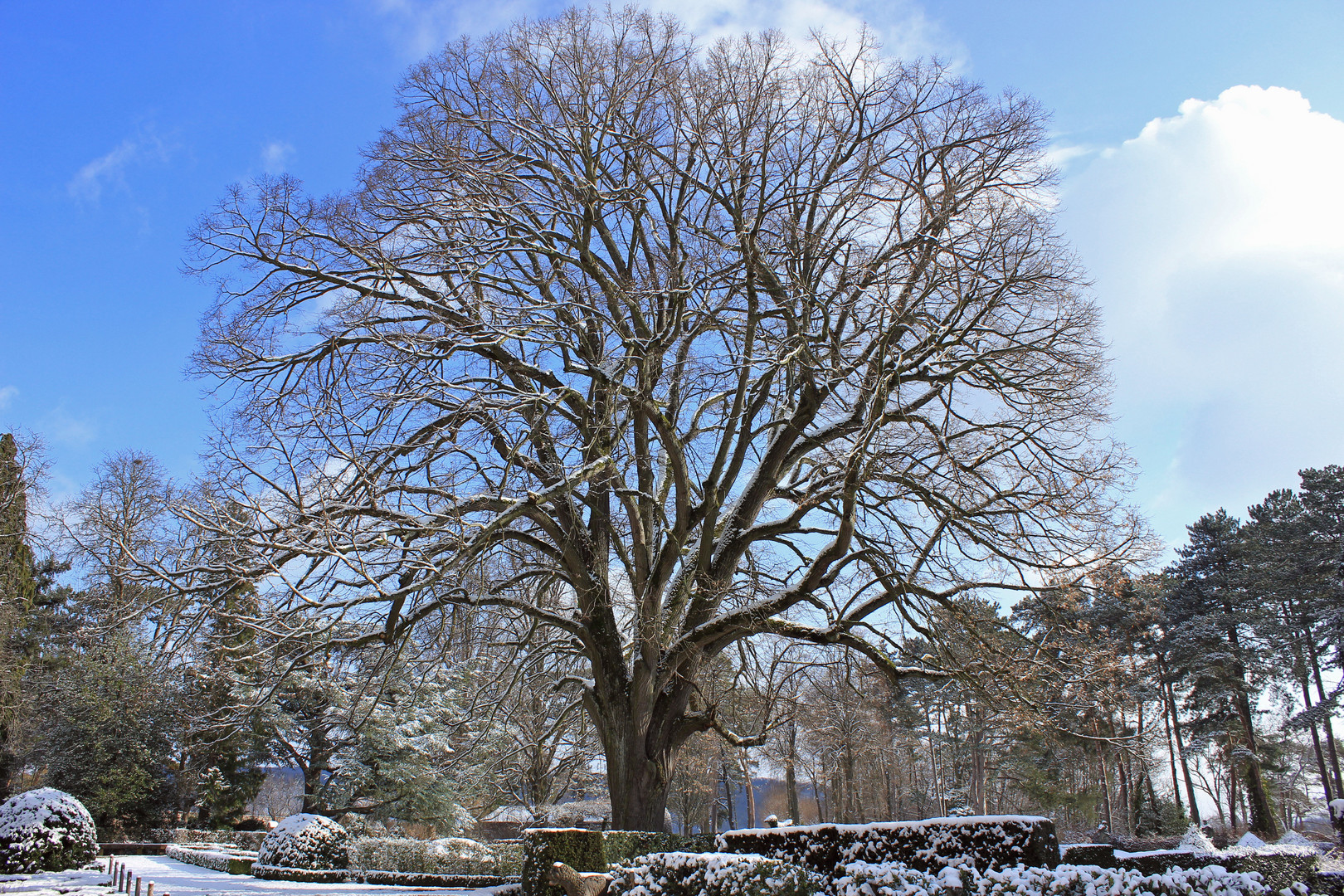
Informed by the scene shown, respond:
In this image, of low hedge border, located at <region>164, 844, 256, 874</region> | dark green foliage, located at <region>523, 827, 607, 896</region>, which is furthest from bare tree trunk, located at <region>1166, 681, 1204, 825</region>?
low hedge border, located at <region>164, 844, 256, 874</region>

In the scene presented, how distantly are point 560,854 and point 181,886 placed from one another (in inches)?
320

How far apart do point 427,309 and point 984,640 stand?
8.49 metres

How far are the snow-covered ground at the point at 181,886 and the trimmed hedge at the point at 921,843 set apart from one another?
18.7ft

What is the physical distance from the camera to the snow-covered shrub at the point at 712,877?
7.26 meters

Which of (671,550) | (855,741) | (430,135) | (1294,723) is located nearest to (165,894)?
(671,550)

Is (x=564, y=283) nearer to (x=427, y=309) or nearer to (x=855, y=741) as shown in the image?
(x=427, y=309)

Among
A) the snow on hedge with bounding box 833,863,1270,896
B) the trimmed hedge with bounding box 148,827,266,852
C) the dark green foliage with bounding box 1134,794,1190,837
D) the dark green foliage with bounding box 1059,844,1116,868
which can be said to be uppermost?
the snow on hedge with bounding box 833,863,1270,896

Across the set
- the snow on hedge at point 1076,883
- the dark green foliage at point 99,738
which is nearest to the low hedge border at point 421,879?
the dark green foliage at point 99,738

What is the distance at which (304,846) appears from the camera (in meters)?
18.1

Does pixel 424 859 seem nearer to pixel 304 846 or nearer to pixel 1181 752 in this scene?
pixel 304 846

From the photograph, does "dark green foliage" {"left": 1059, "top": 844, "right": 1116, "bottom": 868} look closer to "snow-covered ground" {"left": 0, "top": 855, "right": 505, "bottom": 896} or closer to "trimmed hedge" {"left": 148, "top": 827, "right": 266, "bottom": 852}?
"snow-covered ground" {"left": 0, "top": 855, "right": 505, "bottom": 896}

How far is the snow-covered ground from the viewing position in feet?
39.0

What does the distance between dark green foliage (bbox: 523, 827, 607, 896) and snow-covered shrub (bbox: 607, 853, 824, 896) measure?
4.30 feet


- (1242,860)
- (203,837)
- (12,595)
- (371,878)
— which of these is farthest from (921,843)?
(203,837)
